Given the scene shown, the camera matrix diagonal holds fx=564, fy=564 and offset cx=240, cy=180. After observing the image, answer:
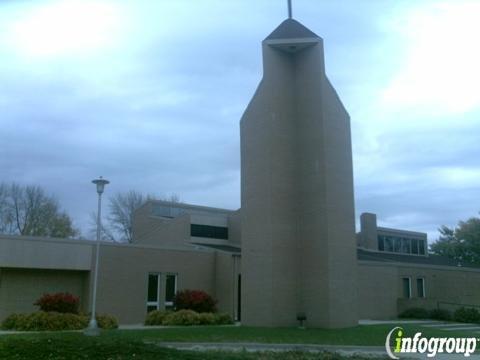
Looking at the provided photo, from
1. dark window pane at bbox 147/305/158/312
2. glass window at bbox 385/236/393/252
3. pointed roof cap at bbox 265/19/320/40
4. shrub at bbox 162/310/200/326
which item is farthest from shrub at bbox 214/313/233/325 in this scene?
glass window at bbox 385/236/393/252

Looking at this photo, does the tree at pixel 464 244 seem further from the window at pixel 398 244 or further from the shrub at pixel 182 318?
the shrub at pixel 182 318

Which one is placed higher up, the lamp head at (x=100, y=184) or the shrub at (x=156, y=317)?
the lamp head at (x=100, y=184)

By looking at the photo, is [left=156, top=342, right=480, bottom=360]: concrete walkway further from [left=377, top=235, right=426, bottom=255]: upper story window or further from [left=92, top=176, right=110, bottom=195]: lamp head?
[left=377, top=235, right=426, bottom=255]: upper story window

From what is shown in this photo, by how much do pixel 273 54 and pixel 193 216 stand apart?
1509 centimetres

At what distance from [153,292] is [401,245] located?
87.6 feet

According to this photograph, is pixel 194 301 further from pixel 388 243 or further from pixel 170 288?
pixel 388 243

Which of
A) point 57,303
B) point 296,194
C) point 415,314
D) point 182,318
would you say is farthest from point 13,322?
point 415,314

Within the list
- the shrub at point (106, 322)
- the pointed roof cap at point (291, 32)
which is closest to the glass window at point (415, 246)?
the pointed roof cap at point (291, 32)

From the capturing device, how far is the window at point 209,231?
3856 centimetres

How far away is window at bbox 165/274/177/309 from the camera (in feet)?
98.8

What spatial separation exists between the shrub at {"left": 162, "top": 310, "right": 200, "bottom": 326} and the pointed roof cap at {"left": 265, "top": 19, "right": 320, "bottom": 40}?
44.9ft

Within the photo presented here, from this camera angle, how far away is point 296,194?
86.8 ft

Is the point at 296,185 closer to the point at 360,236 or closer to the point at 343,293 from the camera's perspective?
the point at 343,293

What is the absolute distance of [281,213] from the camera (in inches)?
1017
